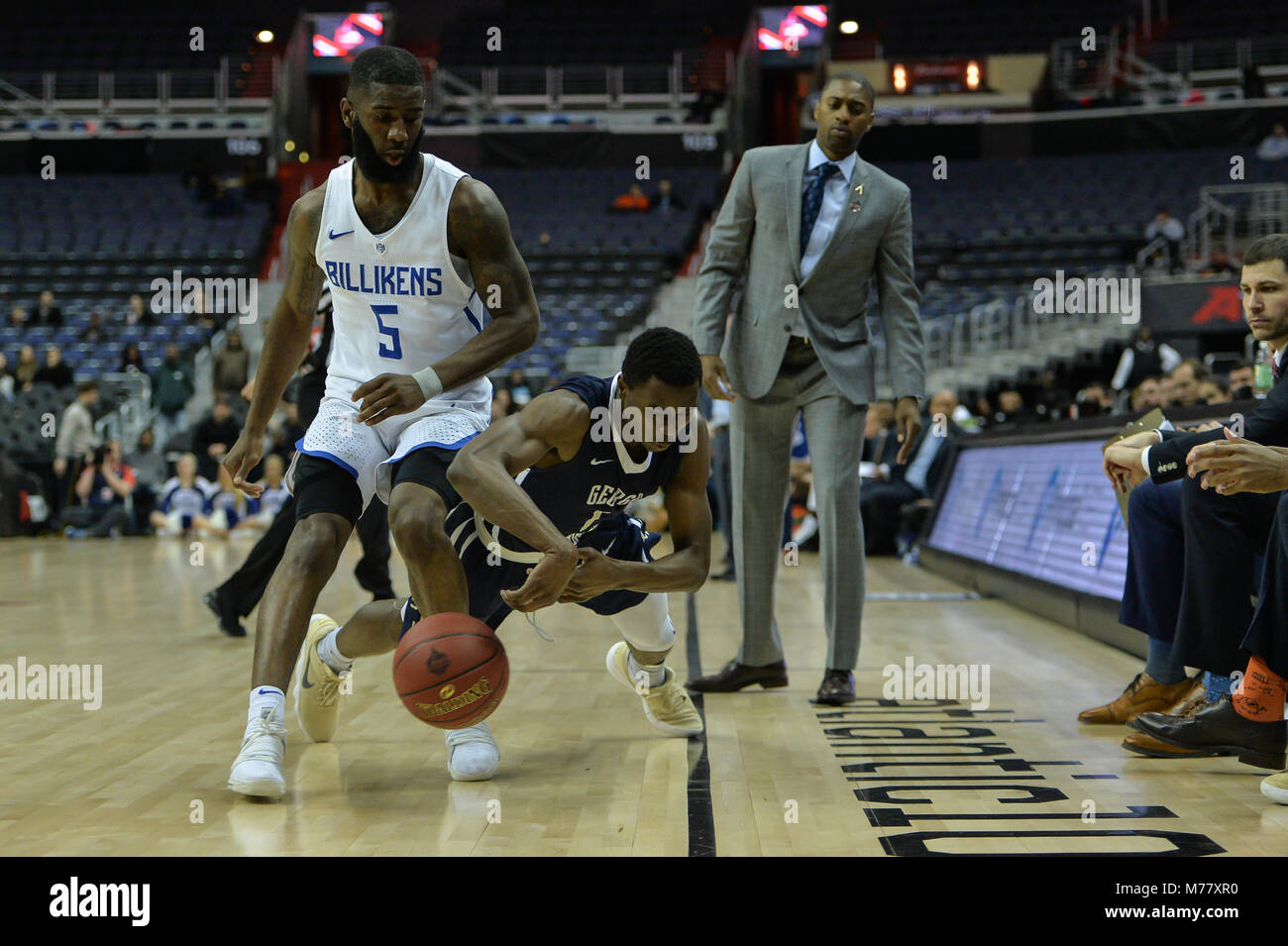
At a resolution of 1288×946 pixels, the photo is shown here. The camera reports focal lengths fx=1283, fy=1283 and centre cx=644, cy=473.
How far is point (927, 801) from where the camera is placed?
2.63 m

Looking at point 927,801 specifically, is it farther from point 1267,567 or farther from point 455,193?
point 455,193

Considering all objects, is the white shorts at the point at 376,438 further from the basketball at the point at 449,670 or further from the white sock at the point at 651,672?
the white sock at the point at 651,672

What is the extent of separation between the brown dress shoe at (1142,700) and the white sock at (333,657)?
201 centimetres

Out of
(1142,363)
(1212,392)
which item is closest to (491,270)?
(1212,392)

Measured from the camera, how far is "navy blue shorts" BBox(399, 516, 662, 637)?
3.15 m

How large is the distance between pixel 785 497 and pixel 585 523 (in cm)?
115

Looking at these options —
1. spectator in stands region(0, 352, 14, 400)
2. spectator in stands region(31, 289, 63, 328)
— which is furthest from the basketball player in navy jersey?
spectator in stands region(31, 289, 63, 328)

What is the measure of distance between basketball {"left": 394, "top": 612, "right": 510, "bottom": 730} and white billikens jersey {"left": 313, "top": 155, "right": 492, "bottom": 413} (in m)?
0.66

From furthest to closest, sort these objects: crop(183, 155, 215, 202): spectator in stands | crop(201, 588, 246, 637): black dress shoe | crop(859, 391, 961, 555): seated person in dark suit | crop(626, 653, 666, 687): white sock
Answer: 1. crop(183, 155, 215, 202): spectator in stands
2. crop(859, 391, 961, 555): seated person in dark suit
3. crop(201, 588, 246, 637): black dress shoe
4. crop(626, 653, 666, 687): white sock

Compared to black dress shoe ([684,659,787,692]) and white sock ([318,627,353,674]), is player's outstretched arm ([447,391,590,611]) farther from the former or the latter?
black dress shoe ([684,659,787,692])

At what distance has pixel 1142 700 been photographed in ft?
11.3

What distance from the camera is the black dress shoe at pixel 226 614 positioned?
5.40 metres

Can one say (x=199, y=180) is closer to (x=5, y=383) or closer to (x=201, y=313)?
(x=201, y=313)
